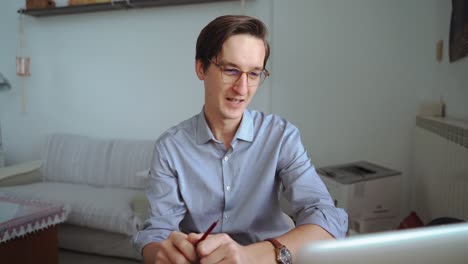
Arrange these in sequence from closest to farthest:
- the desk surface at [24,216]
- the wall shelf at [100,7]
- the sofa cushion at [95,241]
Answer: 1. the desk surface at [24,216]
2. the sofa cushion at [95,241]
3. the wall shelf at [100,7]

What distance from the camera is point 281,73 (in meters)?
2.71

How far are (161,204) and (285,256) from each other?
433mm

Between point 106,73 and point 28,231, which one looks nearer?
point 28,231

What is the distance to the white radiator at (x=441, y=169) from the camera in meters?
1.26

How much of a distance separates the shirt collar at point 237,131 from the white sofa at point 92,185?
148 cm

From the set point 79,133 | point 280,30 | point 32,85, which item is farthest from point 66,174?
point 280,30

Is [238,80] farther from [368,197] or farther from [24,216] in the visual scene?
[24,216]

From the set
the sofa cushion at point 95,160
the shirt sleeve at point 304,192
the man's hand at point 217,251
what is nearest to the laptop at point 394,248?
the man's hand at point 217,251

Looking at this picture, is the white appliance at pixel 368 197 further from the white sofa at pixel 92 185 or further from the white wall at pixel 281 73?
the white sofa at pixel 92 185

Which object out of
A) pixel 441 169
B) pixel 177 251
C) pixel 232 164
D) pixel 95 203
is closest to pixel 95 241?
pixel 95 203

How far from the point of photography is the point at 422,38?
235 centimetres

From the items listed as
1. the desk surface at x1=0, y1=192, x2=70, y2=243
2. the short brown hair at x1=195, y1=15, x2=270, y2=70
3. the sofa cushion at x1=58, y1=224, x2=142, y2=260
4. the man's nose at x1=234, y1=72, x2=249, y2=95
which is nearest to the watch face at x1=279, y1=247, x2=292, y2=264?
A: the man's nose at x1=234, y1=72, x2=249, y2=95

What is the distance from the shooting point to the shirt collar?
110 cm

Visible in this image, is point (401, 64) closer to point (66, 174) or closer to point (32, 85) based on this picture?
point (66, 174)
